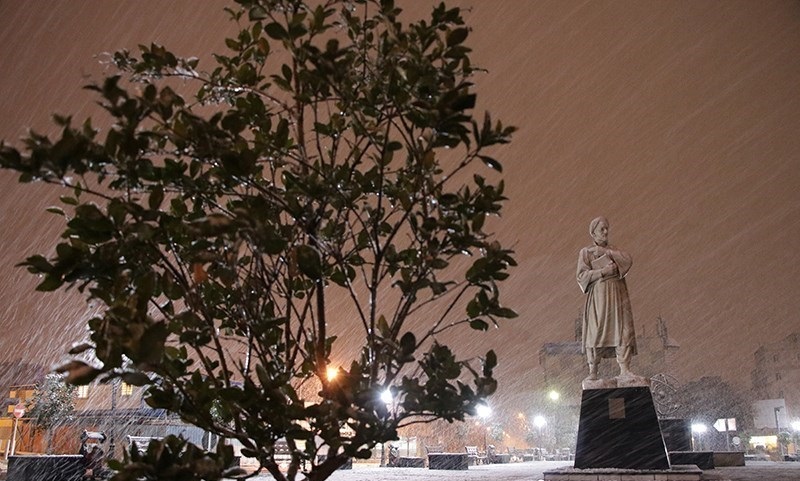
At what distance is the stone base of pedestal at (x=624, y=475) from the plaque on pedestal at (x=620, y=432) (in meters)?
0.62

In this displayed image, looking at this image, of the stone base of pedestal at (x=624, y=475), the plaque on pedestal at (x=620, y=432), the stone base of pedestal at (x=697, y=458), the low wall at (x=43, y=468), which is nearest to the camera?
the stone base of pedestal at (x=624, y=475)

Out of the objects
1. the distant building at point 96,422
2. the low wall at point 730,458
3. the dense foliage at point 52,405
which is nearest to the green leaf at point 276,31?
the low wall at point 730,458

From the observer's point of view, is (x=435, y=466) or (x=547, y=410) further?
(x=547, y=410)

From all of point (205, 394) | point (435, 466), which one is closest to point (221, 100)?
point (205, 394)

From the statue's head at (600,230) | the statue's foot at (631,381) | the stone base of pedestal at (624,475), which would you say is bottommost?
the stone base of pedestal at (624,475)

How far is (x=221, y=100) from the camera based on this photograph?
9.04ft

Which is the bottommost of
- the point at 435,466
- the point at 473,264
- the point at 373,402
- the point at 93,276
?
the point at 435,466

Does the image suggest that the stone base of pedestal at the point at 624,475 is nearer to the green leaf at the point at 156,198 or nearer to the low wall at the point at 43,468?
the green leaf at the point at 156,198

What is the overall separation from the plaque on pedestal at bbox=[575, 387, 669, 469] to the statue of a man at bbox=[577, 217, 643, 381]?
60 cm

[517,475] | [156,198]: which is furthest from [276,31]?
[517,475]

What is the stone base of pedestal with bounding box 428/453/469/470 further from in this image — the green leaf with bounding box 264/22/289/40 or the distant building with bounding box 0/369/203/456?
the green leaf with bounding box 264/22/289/40

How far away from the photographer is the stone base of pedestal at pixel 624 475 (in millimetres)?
9133

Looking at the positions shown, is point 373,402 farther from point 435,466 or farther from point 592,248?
point 435,466

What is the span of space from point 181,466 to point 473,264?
1242 millimetres
